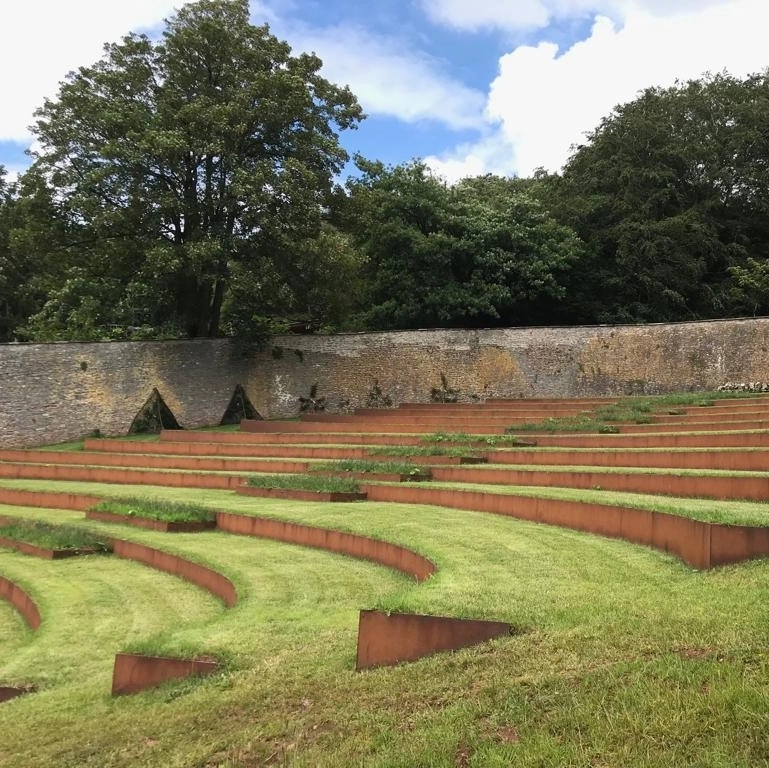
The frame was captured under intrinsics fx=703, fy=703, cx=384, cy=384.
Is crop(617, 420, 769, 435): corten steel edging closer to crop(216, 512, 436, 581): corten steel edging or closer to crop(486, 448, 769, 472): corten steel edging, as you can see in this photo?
crop(486, 448, 769, 472): corten steel edging

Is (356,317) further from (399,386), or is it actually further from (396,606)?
(396,606)

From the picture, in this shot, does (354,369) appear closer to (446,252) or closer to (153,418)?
(446,252)

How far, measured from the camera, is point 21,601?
7293mm

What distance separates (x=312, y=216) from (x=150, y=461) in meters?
8.04

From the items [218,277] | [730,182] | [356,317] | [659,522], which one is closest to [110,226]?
[218,277]

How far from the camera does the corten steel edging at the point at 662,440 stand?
10.3 meters

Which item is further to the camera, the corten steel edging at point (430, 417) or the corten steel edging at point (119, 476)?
the corten steel edging at point (430, 417)

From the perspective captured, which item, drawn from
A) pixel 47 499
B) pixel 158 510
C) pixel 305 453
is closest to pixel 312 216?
pixel 305 453

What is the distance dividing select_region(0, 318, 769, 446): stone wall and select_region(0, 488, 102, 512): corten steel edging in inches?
259

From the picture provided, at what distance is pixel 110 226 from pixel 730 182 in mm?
21715

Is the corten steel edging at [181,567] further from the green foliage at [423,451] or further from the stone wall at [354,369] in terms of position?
the stone wall at [354,369]

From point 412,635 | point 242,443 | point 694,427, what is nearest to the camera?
point 412,635

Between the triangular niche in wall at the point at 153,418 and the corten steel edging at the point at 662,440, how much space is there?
11865mm

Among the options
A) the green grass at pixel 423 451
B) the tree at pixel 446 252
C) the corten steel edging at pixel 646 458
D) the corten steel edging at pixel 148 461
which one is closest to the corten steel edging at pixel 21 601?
the corten steel edging at pixel 148 461
